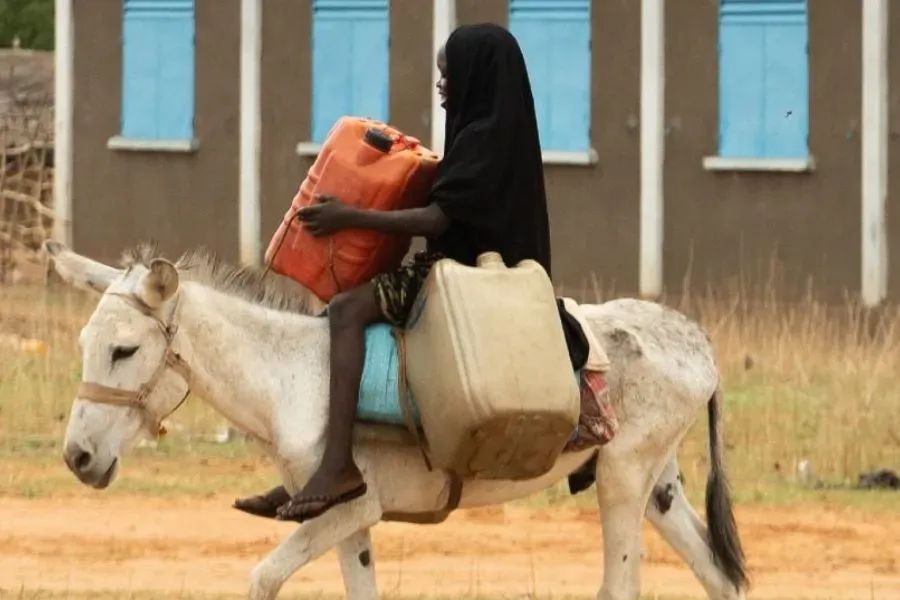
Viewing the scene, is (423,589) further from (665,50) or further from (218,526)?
(665,50)

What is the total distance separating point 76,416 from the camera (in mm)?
6941

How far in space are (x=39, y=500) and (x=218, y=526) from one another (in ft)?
4.20

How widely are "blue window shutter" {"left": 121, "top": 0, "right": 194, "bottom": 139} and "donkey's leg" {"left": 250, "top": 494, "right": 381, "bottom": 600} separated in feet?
44.5

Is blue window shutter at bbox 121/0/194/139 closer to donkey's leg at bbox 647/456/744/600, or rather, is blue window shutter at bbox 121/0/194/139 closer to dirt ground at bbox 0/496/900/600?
dirt ground at bbox 0/496/900/600

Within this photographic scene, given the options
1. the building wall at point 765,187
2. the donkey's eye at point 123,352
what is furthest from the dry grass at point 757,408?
the donkey's eye at point 123,352

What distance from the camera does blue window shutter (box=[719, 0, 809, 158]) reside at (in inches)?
723

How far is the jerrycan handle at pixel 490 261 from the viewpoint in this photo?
7.05 m

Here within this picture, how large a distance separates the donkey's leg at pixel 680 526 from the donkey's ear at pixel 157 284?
2.11 meters

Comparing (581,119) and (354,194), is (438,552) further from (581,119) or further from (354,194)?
(581,119)

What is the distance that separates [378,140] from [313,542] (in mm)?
1321

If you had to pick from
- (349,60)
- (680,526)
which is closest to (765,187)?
(349,60)

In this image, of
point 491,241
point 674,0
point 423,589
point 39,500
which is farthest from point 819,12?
point 491,241

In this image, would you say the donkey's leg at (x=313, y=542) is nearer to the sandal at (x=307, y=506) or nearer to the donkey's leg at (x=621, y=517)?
the sandal at (x=307, y=506)

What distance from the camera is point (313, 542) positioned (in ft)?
23.1
